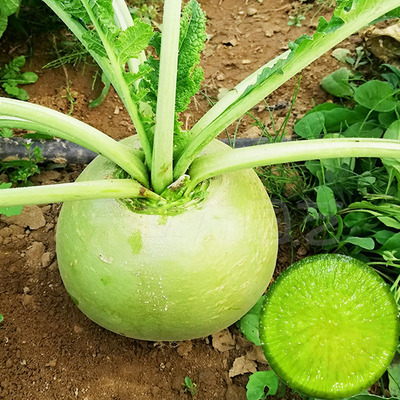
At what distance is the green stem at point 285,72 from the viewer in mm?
1118

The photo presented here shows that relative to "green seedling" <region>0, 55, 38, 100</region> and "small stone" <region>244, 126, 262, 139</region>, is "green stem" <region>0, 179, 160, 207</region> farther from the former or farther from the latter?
"green seedling" <region>0, 55, 38, 100</region>

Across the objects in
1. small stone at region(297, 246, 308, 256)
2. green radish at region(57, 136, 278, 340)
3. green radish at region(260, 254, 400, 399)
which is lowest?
Result: small stone at region(297, 246, 308, 256)

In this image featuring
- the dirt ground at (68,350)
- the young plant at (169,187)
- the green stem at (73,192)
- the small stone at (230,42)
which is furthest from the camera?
the small stone at (230,42)

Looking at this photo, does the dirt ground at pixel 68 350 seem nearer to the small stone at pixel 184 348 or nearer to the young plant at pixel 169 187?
the small stone at pixel 184 348

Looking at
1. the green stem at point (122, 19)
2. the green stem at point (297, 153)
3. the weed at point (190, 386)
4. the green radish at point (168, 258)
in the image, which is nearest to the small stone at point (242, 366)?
the weed at point (190, 386)

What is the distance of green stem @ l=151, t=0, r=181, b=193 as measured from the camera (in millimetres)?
1063

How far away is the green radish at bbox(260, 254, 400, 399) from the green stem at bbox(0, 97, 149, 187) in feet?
1.61

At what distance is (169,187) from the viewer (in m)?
1.20

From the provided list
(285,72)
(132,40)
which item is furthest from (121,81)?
(285,72)

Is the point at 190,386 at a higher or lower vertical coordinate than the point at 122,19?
lower

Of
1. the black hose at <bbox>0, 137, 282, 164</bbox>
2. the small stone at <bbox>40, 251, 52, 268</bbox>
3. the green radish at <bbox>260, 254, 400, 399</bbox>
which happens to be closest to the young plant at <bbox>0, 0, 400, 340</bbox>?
the green radish at <bbox>260, 254, 400, 399</bbox>

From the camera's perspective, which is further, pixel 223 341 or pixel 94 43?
pixel 223 341

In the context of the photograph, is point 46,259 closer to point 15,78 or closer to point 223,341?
point 223,341

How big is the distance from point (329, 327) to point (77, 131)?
0.77 meters
